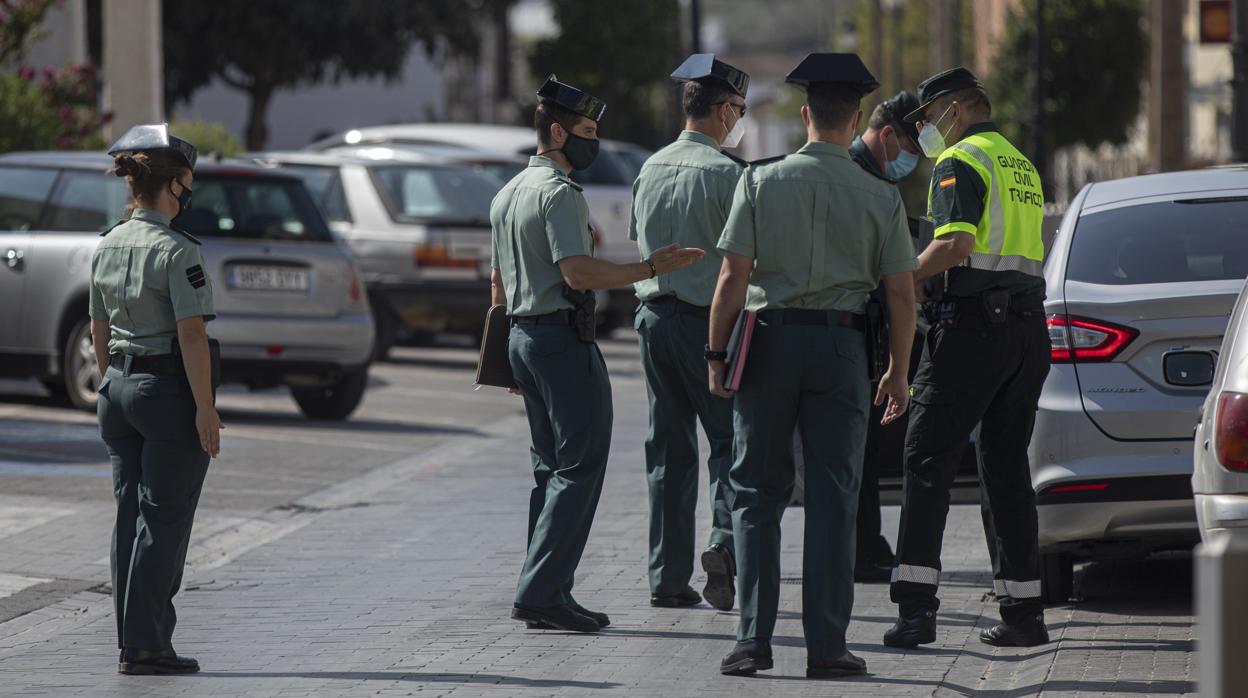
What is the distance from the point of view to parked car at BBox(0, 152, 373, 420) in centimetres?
1328

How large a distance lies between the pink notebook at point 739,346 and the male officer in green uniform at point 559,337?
854mm

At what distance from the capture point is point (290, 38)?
34.3 metres

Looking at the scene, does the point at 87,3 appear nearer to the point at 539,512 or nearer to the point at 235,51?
the point at 235,51

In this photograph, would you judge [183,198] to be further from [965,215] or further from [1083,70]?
[1083,70]

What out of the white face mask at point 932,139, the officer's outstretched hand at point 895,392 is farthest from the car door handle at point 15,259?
the officer's outstretched hand at point 895,392

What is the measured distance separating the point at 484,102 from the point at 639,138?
7.70 meters

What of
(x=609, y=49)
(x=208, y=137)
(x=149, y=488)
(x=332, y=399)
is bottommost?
(x=332, y=399)

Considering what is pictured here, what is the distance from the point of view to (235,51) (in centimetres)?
3456

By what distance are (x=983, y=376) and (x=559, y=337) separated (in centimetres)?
144

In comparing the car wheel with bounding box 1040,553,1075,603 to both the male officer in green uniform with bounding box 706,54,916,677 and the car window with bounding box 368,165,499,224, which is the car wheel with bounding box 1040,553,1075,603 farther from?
the car window with bounding box 368,165,499,224

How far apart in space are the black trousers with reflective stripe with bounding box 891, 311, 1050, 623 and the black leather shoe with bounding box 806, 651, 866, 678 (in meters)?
0.62

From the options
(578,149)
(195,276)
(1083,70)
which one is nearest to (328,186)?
(578,149)

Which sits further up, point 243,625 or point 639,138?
point 639,138

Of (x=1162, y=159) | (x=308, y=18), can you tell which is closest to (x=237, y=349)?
(x=1162, y=159)
